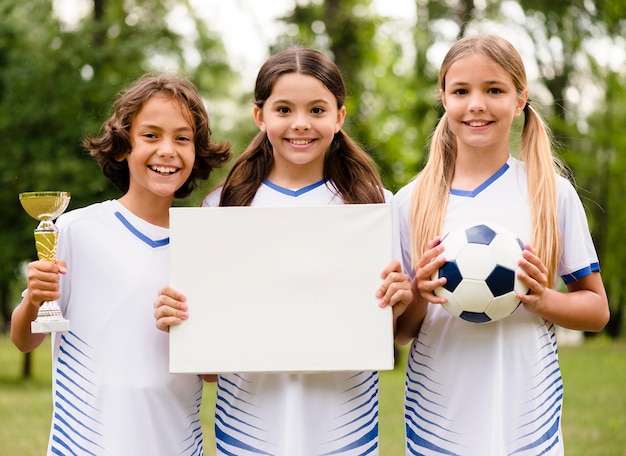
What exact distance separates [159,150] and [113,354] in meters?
0.88

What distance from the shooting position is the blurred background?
42.7 ft

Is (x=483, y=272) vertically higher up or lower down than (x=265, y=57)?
lower down

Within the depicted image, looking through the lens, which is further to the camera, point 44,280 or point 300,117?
point 300,117

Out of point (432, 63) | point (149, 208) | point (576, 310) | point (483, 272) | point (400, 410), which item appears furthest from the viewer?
point (432, 63)

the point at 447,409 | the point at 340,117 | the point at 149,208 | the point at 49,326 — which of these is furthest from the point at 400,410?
the point at 49,326

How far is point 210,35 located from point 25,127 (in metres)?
6.71

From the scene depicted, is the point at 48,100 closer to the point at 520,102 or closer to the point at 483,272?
the point at 520,102

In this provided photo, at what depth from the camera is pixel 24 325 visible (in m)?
3.38

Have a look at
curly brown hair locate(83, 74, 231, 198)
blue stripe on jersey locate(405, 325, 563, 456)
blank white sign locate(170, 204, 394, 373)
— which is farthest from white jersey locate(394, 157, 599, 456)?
curly brown hair locate(83, 74, 231, 198)

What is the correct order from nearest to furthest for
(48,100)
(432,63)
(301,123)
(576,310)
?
1. (576,310)
2. (301,123)
3. (48,100)
4. (432,63)

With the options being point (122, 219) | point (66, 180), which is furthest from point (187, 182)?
point (66, 180)

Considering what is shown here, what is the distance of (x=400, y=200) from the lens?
3674 millimetres

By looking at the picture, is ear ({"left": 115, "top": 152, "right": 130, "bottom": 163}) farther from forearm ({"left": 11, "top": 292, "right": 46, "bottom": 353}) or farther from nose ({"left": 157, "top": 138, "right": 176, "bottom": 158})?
forearm ({"left": 11, "top": 292, "right": 46, "bottom": 353})

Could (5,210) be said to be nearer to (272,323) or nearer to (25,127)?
(25,127)
